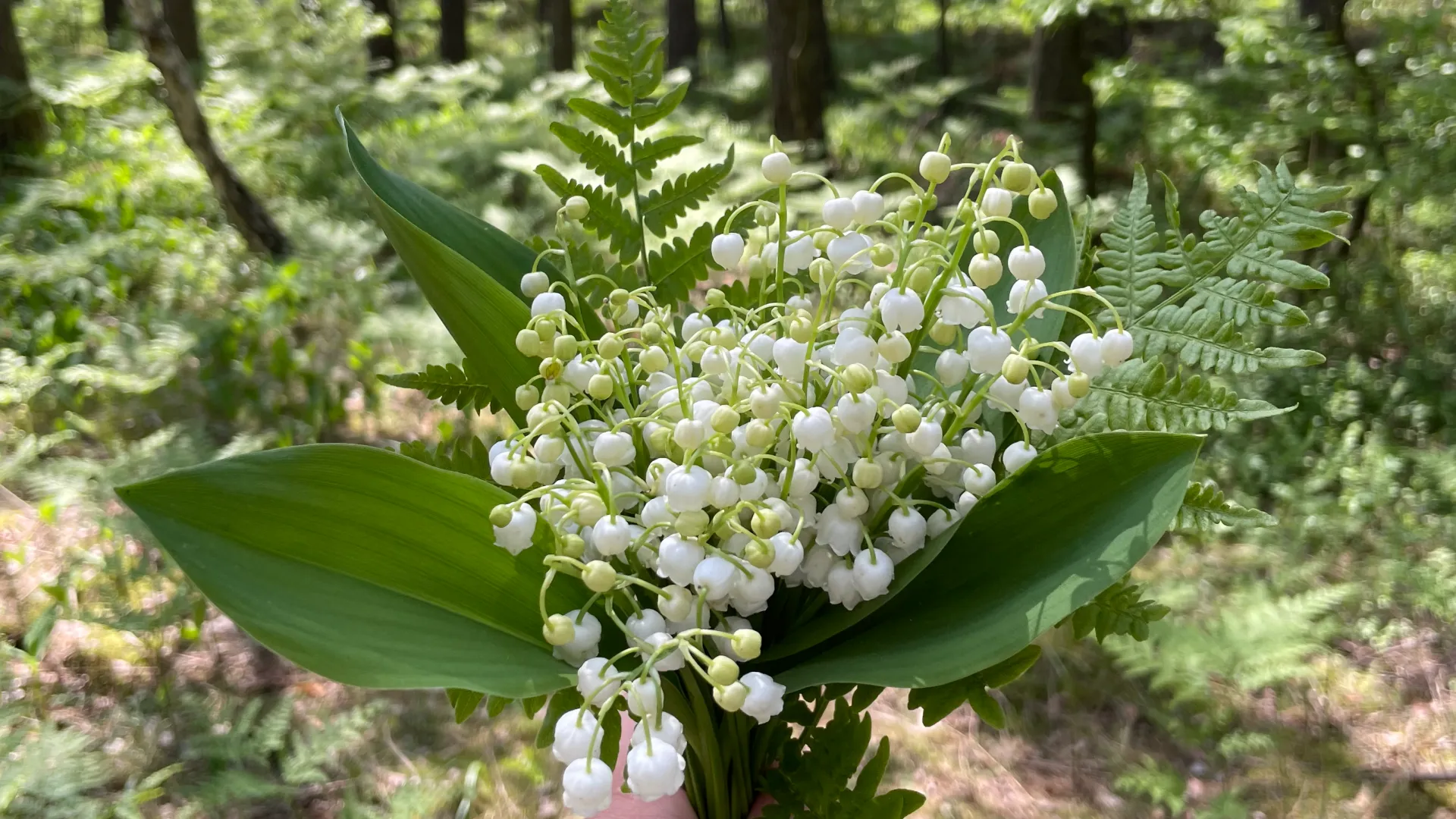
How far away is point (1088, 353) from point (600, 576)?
345 millimetres

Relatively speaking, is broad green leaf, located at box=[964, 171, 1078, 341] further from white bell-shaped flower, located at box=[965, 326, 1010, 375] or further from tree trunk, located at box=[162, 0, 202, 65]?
tree trunk, located at box=[162, 0, 202, 65]

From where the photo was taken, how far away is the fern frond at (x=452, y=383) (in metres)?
0.80

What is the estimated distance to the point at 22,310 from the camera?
310 cm

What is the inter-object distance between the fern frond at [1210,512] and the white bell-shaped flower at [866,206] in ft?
0.98

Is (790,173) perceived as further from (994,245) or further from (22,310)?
(22,310)

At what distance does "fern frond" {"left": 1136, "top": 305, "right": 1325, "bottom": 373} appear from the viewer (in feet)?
2.13

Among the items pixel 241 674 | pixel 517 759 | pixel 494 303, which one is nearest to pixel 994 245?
pixel 494 303

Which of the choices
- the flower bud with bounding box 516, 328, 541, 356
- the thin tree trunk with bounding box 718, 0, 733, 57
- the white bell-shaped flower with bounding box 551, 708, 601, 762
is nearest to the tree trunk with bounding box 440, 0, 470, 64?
the thin tree trunk with bounding box 718, 0, 733, 57

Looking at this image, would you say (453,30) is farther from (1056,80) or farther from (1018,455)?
(1018,455)

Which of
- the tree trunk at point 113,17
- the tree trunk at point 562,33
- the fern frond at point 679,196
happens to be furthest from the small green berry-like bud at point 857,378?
the tree trunk at point 113,17

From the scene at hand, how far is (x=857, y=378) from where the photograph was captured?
1.80 ft

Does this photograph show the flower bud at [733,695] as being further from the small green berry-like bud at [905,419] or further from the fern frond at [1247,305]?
the fern frond at [1247,305]

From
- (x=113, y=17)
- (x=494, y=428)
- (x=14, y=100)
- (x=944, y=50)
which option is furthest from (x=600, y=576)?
(x=113, y=17)

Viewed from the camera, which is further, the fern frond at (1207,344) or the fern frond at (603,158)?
the fern frond at (603,158)
